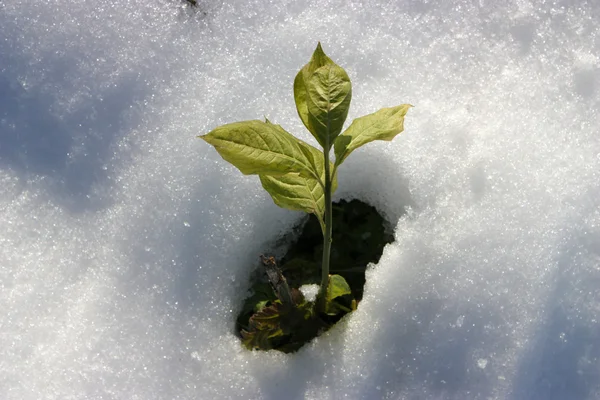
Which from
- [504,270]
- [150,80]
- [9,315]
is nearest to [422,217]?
[504,270]

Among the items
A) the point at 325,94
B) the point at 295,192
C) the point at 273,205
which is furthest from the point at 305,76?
the point at 273,205

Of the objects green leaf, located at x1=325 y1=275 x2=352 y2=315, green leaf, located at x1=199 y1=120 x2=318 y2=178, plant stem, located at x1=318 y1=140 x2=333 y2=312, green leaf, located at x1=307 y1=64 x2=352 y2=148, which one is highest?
green leaf, located at x1=307 y1=64 x2=352 y2=148

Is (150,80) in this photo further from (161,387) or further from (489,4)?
(489,4)

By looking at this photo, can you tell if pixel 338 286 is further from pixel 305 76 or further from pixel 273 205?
pixel 305 76

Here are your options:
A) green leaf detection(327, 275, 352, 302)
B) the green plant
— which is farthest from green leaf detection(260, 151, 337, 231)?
green leaf detection(327, 275, 352, 302)

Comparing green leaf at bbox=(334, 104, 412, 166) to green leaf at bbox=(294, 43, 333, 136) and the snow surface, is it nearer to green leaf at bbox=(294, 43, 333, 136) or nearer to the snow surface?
green leaf at bbox=(294, 43, 333, 136)
